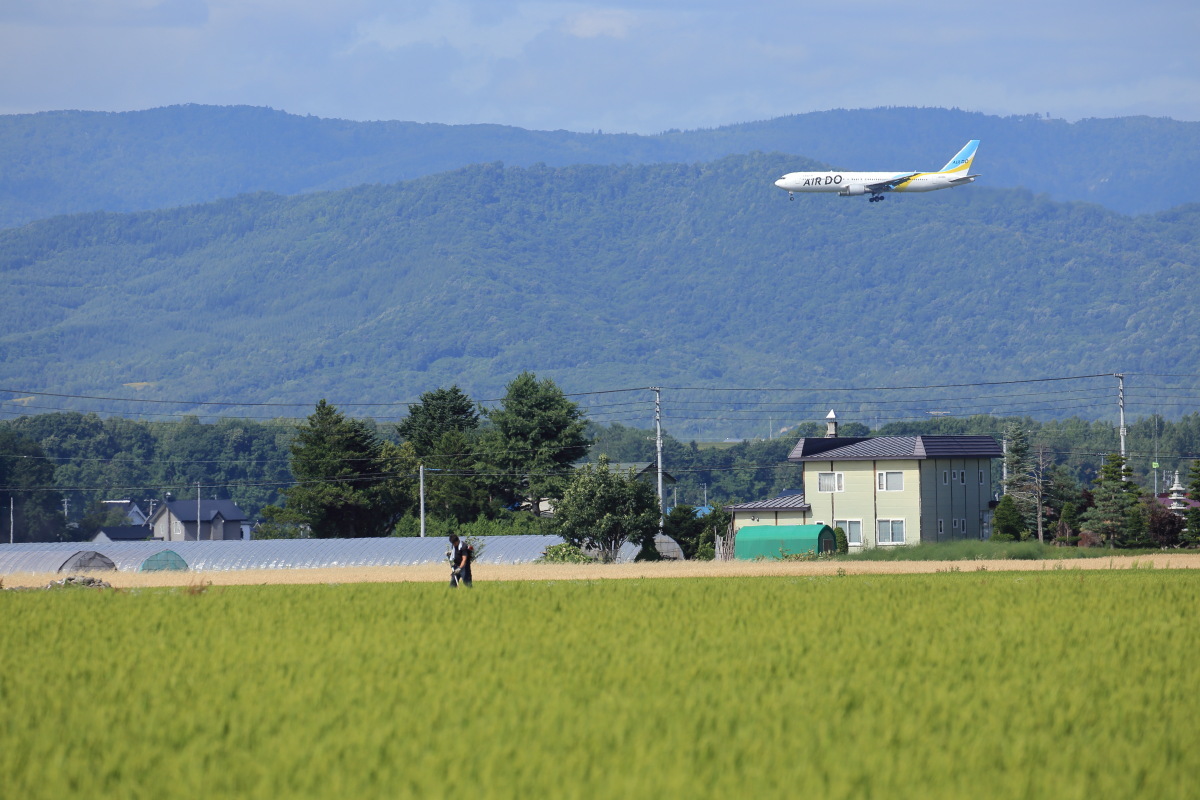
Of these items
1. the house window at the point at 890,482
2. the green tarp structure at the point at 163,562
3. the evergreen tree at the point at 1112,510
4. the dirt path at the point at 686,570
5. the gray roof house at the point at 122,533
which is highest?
the house window at the point at 890,482

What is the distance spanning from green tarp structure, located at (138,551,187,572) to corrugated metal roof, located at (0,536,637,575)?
989mm

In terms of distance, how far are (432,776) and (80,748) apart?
166 inches

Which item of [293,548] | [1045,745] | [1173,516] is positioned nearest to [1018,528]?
[1173,516]

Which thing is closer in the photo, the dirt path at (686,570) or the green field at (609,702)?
the green field at (609,702)

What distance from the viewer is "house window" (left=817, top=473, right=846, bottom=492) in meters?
87.1

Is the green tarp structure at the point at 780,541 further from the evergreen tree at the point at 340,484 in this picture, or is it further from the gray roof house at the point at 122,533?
the gray roof house at the point at 122,533

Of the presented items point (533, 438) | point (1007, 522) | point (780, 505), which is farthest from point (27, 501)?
point (1007, 522)

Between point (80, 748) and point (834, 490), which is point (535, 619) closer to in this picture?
point (80, 748)

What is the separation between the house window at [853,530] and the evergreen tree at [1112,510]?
47.3ft

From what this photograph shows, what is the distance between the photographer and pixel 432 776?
12.9m

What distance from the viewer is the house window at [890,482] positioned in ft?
277

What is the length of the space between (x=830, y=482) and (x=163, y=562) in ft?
138

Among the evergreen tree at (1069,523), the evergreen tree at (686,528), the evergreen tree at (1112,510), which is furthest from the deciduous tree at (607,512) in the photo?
the evergreen tree at (1069,523)

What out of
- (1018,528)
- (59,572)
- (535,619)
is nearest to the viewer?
(535,619)
